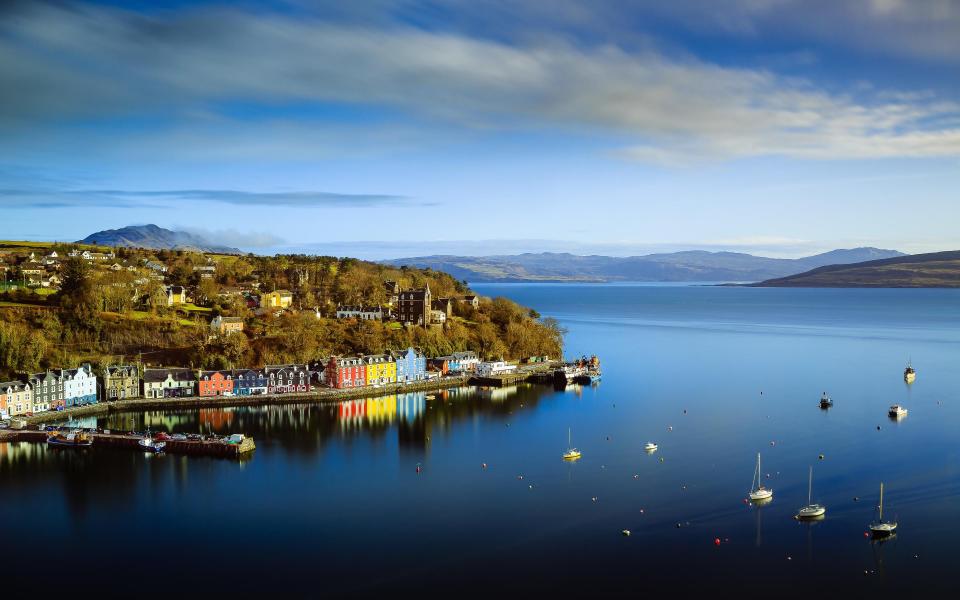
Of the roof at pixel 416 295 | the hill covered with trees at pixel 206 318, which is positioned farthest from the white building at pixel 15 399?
the roof at pixel 416 295

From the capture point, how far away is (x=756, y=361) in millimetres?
52062

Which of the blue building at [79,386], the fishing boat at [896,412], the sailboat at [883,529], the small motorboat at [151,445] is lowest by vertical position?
the sailboat at [883,529]

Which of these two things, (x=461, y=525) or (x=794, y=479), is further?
(x=794, y=479)

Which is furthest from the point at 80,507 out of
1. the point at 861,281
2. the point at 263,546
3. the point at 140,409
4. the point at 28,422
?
the point at 861,281

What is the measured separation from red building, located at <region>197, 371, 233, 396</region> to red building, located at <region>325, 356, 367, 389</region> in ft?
15.9

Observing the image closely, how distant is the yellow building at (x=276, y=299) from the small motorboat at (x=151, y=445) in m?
24.8

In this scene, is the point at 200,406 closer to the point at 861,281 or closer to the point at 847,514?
the point at 847,514

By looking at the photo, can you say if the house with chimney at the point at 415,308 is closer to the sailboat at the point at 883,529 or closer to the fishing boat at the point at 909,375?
the fishing boat at the point at 909,375

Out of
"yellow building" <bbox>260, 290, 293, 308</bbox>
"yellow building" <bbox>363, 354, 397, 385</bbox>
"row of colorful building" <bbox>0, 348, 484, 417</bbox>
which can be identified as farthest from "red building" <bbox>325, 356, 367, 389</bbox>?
"yellow building" <bbox>260, 290, 293, 308</bbox>

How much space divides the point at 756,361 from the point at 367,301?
2671 cm

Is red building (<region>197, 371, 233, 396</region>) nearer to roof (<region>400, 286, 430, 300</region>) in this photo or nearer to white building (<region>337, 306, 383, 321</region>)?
white building (<region>337, 306, 383, 321</region>)

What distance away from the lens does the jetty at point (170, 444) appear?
1056 inches

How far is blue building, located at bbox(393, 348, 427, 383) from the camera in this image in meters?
42.2

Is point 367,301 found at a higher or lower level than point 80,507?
higher
